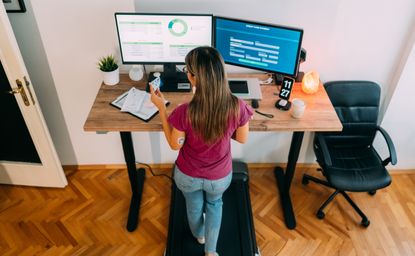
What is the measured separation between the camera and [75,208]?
287 centimetres

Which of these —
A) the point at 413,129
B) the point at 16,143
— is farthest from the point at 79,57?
the point at 413,129

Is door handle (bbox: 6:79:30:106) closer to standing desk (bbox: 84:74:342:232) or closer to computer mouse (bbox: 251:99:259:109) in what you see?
standing desk (bbox: 84:74:342:232)

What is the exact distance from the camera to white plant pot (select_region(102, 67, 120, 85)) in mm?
2447

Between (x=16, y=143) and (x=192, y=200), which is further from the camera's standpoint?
(x=16, y=143)

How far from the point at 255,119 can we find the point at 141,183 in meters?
1.28

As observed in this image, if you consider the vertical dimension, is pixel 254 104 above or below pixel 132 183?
above

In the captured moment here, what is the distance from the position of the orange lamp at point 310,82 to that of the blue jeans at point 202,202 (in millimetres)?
836

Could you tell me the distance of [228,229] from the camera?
2.57 metres

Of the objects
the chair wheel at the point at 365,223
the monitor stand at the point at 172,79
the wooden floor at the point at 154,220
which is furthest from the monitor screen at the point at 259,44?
the chair wheel at the point at 365,223

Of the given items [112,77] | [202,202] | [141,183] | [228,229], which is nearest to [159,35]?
[112,77]

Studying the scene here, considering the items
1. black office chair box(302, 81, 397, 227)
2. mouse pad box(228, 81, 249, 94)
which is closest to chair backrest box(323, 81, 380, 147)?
black office chair box(302, 81, 397, 227)

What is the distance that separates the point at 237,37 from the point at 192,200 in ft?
3.40

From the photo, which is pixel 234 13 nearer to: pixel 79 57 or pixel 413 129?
pixel 79 57

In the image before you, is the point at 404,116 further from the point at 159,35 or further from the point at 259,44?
the point at 159,35
